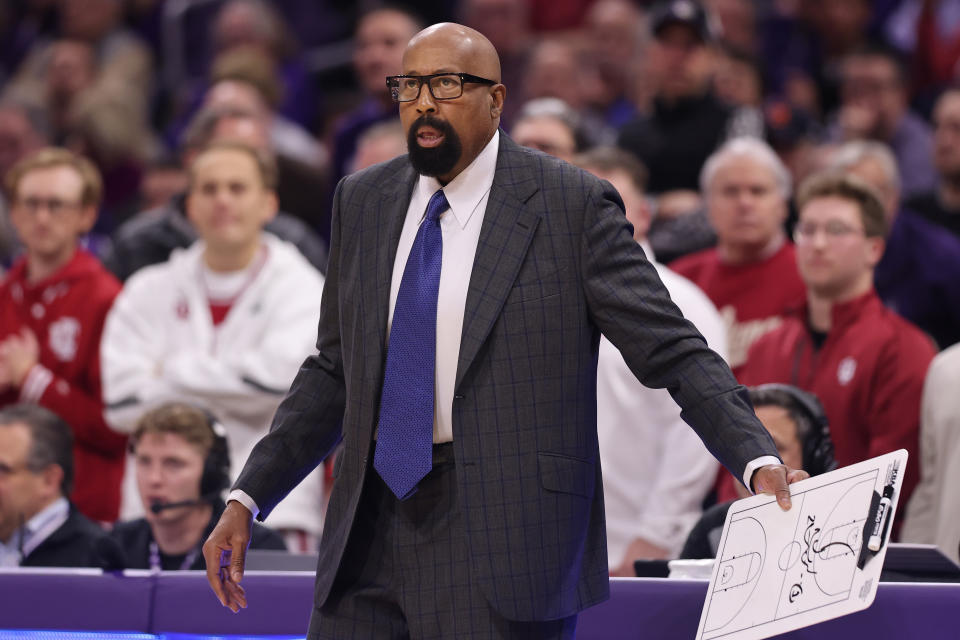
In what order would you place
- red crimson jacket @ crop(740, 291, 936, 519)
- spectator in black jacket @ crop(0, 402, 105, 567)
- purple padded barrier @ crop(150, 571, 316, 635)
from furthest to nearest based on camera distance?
red crimson jacket @ crop(740, 291, 936, 519) → spectator in black jacket @ crop(0, 402, 105, 567) → purple padded barrier @ crop(150, 571, 316, 635)

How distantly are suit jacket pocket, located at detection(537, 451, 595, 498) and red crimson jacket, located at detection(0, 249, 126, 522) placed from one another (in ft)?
11.0

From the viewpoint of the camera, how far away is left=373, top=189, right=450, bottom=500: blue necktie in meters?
2.67

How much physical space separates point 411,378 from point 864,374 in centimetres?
264

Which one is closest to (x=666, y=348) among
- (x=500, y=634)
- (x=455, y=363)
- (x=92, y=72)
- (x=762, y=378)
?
(x=455, y=363)

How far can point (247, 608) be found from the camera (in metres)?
3.41

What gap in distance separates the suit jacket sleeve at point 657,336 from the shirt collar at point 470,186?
8.5 inches

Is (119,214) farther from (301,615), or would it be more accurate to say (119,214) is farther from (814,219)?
(301,615)

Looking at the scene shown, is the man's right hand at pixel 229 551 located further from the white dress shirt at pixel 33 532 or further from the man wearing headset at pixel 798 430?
the white dress shirt at pixel 33 532

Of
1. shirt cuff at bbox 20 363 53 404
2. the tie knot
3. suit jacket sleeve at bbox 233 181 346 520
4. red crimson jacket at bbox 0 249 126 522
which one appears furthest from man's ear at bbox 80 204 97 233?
the tie knot

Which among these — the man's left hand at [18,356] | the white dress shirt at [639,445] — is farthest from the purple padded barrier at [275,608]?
the man's left hand at [18,356]

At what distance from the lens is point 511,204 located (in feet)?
9.07

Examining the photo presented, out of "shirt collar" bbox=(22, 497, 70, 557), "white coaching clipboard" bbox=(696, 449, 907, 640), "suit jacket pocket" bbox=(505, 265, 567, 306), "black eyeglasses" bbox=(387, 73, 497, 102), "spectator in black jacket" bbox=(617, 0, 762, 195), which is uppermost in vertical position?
→ "spectator in black jacket" bbox=(617, 0, 762, 195)

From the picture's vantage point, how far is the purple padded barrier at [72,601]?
3.48 metres

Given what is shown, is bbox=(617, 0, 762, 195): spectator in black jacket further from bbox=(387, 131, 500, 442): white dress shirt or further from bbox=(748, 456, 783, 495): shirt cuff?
bbox=(748, 456, 783, 495): shirt cuff
